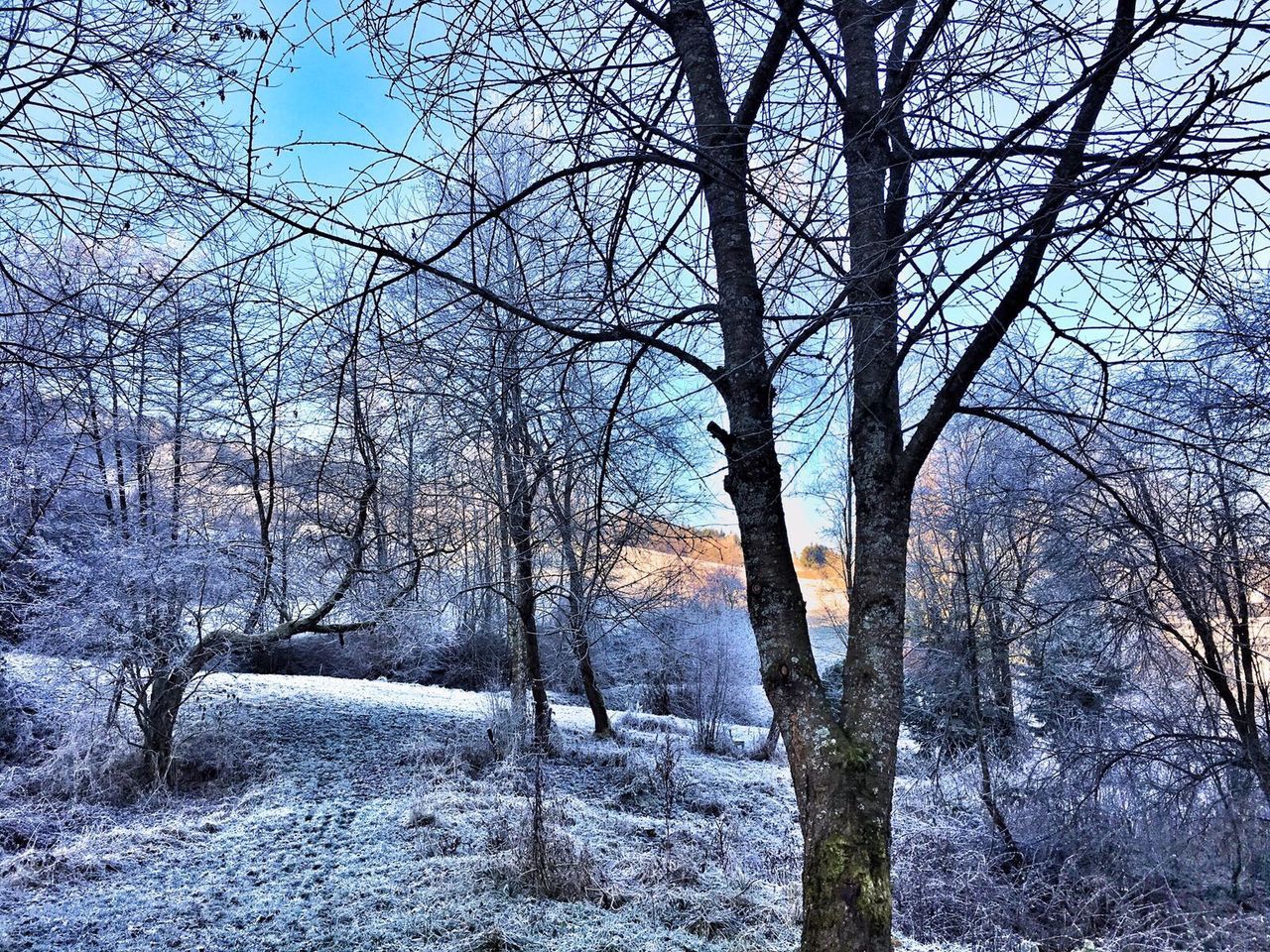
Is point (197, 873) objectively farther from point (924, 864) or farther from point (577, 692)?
point (577, 692)

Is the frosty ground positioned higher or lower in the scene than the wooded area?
lower

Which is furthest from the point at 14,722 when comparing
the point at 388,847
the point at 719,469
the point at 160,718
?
the point at 719,469

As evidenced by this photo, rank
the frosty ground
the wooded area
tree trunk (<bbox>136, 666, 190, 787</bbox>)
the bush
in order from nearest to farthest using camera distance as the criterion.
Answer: the wooded area → the frosty ground → tree trunk (<bbox>136, 666, 190, 787</bbox>) → the bush

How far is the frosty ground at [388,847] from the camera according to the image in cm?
391

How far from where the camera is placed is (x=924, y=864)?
Answer: 5.93 meters

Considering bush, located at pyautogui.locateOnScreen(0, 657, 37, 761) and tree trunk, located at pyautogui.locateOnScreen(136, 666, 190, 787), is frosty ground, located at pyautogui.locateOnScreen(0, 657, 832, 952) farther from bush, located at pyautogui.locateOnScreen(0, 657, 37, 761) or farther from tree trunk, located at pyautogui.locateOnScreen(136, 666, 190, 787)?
tree trunk, located at pyautogui.locateOnScreen(136, 666, 190, 787)

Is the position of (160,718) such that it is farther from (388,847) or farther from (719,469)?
(719,469)

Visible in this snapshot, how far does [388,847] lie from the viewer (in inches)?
208

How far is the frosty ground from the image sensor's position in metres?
3.91

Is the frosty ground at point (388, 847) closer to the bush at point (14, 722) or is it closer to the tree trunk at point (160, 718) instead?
the bush at point (14, 722)

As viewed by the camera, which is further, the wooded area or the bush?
the bush

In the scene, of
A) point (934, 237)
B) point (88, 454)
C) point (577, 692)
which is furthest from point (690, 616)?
point (934, 237)

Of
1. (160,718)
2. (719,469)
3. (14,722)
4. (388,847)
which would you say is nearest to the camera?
(719,469)

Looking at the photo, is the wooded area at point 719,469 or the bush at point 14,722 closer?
the wooded area at point 719,469
